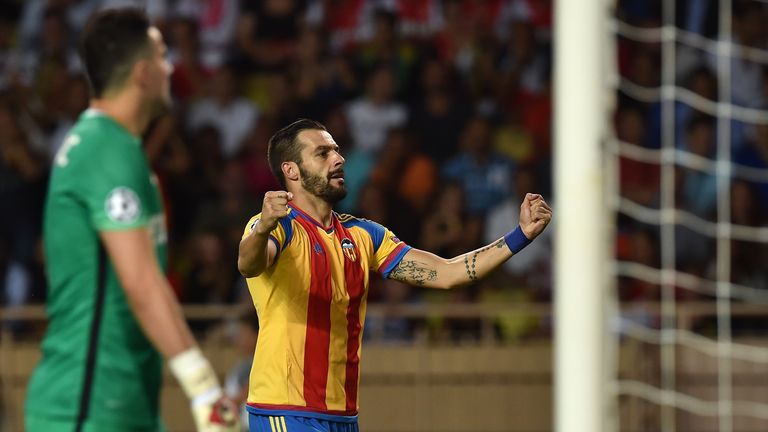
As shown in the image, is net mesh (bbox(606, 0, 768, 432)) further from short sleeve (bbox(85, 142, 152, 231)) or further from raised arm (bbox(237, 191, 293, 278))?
short sleeve (bbox(85, 142, 152, 231))

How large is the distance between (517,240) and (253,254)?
1.08 m

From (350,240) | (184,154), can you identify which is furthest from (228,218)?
(350,240)

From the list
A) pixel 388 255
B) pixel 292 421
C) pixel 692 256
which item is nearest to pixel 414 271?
pixel 388 255

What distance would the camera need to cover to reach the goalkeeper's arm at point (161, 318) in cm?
370

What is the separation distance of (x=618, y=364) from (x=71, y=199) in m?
6.45

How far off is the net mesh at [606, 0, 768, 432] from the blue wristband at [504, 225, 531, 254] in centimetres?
376

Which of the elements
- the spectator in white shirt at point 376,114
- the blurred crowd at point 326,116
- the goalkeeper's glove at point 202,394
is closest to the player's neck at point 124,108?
the goalkeeper's glove at point 202,394

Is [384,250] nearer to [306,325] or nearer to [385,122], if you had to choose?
[306,325]

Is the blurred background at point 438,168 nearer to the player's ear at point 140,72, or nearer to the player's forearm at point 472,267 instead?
the player's forearm at point 472,267

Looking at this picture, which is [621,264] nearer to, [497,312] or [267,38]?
[497,312]

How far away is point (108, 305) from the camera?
151 inches

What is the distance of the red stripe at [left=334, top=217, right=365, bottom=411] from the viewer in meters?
5.27

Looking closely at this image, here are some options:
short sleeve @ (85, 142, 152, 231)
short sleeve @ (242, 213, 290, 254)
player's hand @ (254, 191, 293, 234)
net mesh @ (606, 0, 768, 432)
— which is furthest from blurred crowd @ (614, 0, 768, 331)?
short sleeve @ (85, 142, 152, 231)

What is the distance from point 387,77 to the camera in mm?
10586
